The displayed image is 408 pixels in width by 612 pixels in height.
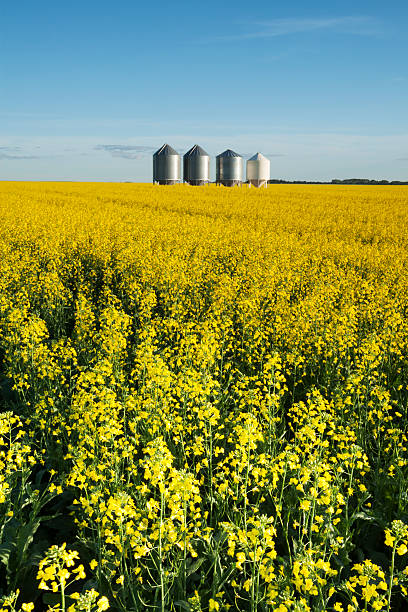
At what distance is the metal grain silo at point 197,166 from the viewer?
232 feet

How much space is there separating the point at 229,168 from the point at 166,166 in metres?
9.86

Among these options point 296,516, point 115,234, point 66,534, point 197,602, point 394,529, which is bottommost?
point 66,534

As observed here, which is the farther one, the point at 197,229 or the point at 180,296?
the point at 197,229

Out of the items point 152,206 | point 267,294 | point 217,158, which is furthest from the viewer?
point 217,158

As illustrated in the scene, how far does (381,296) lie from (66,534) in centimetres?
692

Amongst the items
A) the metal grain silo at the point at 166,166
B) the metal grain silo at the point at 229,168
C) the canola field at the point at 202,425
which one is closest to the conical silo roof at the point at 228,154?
the metal grain silo at the point at 229,168

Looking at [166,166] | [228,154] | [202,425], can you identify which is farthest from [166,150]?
[202,425]

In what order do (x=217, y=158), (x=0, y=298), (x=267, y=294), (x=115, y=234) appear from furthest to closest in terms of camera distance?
(x=217, y=158)
(x=115, y=234)
(x=267, y=294)
(x=0, y=298)

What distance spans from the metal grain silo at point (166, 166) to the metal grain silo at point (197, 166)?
2.05 meters

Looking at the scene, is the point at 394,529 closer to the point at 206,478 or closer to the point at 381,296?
the point at 206,478

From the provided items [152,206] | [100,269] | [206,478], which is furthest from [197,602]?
[152,206]

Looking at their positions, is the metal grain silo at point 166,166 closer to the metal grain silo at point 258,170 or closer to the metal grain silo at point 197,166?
the metal grain silo at point 197,166

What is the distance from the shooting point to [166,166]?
226ft

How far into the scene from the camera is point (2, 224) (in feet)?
62.8
